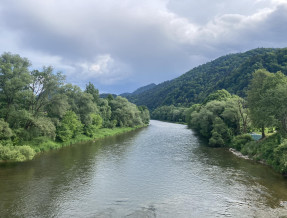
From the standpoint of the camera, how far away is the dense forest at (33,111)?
125 ft

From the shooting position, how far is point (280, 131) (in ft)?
120

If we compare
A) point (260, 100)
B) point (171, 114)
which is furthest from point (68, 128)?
point (171, 114)

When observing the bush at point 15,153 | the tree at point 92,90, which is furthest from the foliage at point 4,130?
the tree at point 92,90

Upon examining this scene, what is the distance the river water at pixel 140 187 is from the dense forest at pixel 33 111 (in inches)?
188

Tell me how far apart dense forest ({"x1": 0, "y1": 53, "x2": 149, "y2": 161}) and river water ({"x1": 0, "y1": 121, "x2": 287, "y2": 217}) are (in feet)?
15.7

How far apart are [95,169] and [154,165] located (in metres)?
9.25

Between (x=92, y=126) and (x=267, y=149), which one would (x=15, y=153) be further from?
(x=267, y=149)

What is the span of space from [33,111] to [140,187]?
103ft

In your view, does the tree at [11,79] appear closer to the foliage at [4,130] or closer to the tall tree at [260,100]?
the foliage at [4,130]

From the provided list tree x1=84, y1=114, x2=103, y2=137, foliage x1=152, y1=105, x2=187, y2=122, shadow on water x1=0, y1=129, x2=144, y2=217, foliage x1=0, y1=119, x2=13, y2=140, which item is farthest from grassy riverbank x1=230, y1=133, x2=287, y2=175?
foliage x1=152, y1=105, x2=187, y2=122

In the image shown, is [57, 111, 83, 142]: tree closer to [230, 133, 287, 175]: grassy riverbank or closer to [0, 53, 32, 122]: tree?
[0, 53, 32, 122]: tree

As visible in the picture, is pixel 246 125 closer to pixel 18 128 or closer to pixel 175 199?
pixel 175 199

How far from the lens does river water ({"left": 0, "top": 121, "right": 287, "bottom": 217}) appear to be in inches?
804

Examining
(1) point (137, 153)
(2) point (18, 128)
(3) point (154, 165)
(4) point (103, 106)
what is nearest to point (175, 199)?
(3) point (154, 165)
